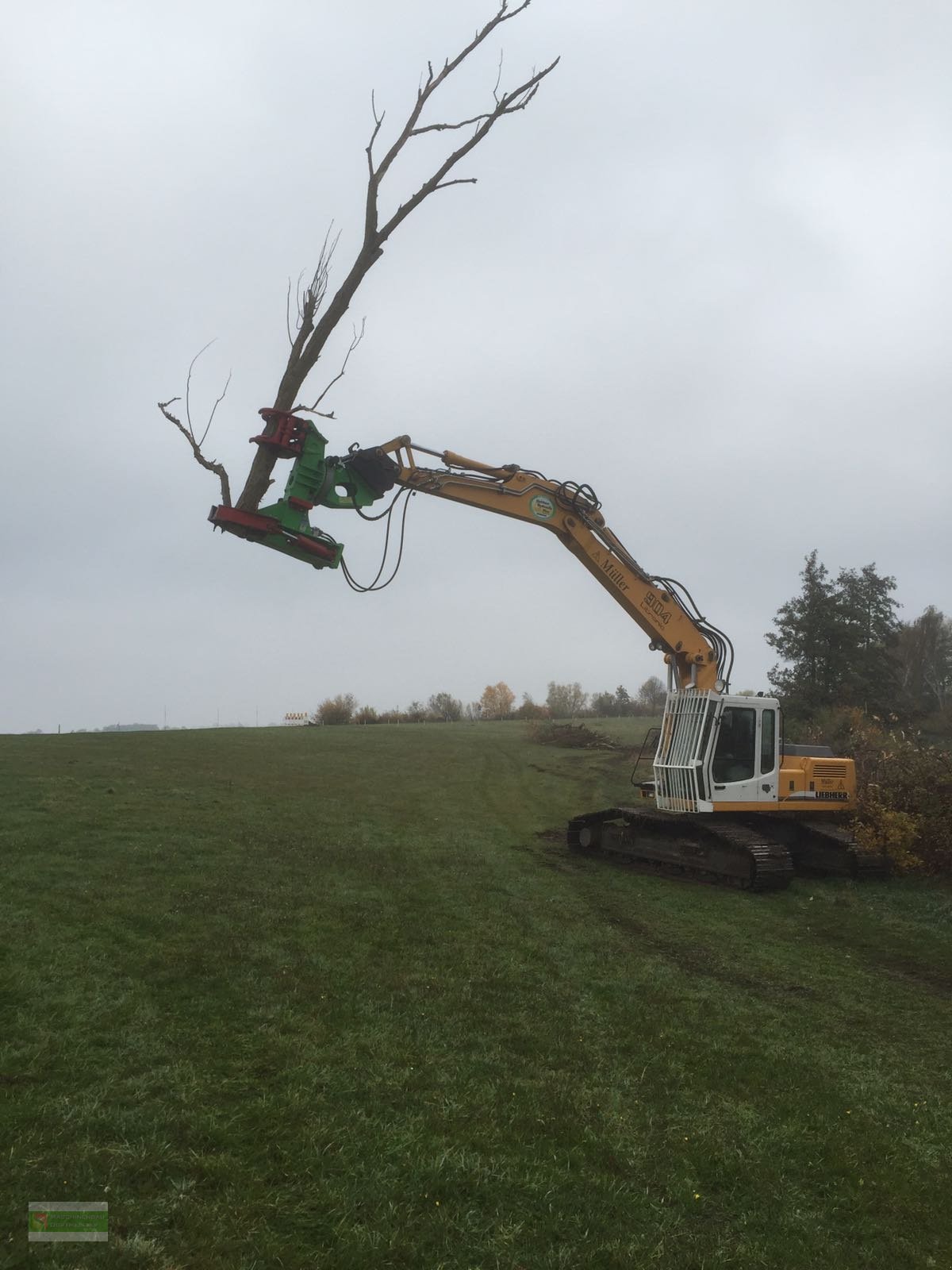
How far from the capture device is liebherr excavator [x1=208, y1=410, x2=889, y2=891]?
→ 13.4 m

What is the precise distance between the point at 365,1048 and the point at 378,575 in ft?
20.2

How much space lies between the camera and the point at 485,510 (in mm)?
14000

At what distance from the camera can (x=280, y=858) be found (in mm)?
12727

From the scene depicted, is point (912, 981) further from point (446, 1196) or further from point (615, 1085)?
point (446, 1196)

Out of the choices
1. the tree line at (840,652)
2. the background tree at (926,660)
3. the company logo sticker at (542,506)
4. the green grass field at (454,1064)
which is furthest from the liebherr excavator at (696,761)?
the background tree at (926,660)

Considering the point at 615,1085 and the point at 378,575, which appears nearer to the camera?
the point at 615,1085

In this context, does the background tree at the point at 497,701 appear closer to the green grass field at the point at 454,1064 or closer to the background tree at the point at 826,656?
the background tree at the point at 826,656

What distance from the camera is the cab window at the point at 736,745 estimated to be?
14.4 metres

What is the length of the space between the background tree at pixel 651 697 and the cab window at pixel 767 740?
48.4m

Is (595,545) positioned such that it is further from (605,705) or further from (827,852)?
(605,705)

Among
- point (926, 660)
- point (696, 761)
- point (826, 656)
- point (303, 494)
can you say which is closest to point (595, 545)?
point (696, 761)

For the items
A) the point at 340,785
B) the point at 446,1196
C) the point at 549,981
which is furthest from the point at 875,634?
the point at 446,1196

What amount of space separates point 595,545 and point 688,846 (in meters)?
5.25

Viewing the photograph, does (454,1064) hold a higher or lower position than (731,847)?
lower
